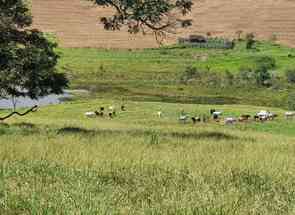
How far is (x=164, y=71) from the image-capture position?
126875 mm

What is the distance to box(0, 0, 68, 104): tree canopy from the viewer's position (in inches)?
961

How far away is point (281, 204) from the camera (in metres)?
7.16

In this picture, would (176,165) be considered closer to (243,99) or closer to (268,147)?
(268,147)

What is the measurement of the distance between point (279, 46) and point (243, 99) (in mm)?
90301

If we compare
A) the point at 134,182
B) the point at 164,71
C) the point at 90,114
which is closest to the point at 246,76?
the point at 164,71

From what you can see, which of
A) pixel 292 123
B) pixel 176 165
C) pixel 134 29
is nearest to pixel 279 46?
pixel 292 123

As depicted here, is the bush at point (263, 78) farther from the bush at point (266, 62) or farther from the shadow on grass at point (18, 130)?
the shadow on grass at point (18, 130)

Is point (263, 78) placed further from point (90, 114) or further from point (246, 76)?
point (90, 114)

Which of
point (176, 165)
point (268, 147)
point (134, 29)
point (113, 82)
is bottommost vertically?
point (113, 82)

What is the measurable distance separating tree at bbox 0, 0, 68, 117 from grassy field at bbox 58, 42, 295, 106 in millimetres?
53964

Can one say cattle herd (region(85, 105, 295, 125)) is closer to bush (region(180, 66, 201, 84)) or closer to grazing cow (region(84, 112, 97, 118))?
grazing cow (region(84, 112, 97, 118))

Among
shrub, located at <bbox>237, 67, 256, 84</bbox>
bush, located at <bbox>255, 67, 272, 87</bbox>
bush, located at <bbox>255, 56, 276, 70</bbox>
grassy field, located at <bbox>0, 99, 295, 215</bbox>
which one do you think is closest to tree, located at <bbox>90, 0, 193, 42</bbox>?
grassy field, located at <bbox>0, 99, 295, 215</bbox>

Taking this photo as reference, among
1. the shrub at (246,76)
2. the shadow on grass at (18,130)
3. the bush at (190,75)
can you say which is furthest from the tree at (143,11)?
the bush at (190,75)

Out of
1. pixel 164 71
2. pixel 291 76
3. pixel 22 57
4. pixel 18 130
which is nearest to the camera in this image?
pixel 18 130
